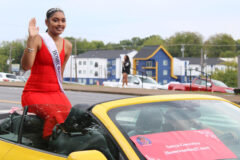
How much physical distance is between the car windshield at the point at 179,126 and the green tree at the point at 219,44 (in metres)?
137

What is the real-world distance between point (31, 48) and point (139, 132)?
1584 millimetres

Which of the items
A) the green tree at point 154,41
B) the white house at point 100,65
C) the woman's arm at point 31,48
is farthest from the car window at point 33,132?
the green tree at point 154,41

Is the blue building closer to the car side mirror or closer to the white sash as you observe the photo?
the white sash

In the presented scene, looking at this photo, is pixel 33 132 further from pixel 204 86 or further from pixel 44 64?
pixel 204 86

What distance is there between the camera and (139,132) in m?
2.89

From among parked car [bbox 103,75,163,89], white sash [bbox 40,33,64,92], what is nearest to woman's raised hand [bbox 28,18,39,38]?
white sash [bbox 40,33,64,92]

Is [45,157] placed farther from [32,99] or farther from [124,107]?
[32,99]

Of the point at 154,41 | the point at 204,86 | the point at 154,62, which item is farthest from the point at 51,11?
the point at 154,41

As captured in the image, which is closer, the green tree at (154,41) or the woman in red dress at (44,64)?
the woman in red dress at (44,64)

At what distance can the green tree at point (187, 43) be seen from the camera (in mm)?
141875

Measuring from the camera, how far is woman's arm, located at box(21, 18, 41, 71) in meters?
3.92

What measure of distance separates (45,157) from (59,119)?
0.32 m

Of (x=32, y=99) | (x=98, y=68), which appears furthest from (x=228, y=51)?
(x=32, y=99)

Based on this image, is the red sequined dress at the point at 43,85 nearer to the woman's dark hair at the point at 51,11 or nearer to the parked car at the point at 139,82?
the woman's dark hair at the point at 51,11
